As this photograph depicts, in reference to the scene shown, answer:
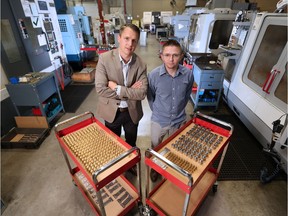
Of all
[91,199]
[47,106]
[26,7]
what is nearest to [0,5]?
[26,7]

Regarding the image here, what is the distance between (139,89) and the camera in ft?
5.12

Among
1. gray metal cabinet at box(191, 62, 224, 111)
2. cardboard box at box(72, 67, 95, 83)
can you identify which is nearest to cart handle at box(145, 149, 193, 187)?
gray metal cabinet at box(191, 62, 224, 111)

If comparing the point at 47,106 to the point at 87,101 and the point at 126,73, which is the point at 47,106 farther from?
the point at 126,73

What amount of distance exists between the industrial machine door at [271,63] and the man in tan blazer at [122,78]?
1.90m

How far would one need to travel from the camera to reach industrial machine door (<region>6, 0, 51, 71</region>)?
294cm

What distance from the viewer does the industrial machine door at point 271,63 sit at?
2195 millimetres

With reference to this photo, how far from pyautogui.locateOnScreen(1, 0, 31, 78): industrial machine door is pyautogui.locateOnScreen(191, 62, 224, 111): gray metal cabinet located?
3.38 meters

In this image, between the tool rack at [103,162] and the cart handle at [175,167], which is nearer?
the cart handle at [175,167]

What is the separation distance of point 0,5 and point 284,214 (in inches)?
190

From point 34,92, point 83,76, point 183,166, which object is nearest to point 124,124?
point 183,166

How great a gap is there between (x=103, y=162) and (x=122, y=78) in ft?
2.66

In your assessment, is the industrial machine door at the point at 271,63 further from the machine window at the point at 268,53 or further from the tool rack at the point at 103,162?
the tool rack at the point at 103,162

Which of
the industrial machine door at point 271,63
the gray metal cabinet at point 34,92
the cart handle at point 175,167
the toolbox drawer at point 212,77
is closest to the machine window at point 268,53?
the industrial machine door at point 271,63

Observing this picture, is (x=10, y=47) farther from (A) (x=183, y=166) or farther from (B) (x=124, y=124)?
(A) (x=183, y=166)
